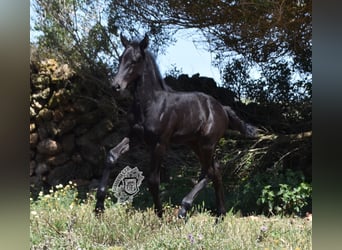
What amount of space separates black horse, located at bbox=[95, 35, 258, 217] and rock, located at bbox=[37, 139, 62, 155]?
7.48ft

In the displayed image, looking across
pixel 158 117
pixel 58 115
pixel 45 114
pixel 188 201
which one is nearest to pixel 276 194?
pixel 188 201

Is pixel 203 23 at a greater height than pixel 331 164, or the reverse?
pixel 203 23

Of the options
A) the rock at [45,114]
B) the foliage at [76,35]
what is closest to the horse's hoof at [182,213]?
the foliage at [76,35]

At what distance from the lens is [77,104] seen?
605cm

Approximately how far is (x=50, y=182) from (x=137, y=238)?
2.58 m

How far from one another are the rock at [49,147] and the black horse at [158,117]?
2280mm

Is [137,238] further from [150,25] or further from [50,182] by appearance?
[50,182]

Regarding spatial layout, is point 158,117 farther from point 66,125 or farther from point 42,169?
point 42,169

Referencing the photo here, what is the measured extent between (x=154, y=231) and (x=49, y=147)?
8.93 feet

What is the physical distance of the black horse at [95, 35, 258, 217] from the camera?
404cm

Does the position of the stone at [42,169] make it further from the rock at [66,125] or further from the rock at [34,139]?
the rock at [66,125]

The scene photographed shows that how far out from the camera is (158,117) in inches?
159

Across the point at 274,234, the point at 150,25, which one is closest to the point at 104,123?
the point at 150,25

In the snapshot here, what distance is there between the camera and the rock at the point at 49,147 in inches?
243
